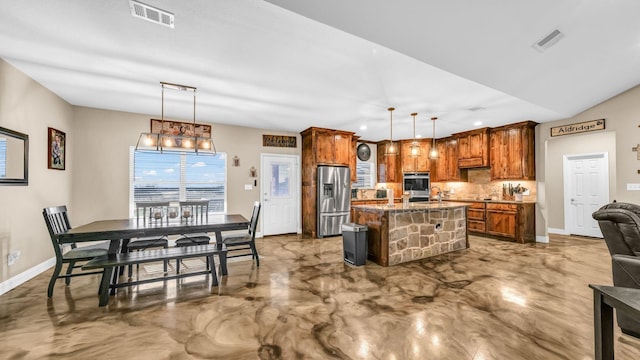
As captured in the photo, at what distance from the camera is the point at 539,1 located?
83.5 inches

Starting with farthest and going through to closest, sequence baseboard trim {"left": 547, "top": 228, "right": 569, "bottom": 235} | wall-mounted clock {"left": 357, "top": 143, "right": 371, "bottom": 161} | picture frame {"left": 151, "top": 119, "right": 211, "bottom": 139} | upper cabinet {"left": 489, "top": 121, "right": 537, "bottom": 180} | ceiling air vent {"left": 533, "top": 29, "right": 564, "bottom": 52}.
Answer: wall-mounted clock {"left": 357, "top": 143, "right": 371, "bottom": 161} < baseboard trim {"left": 547, "top": 228, "right": 569, "bottom": 235} < upper cabinet {"left": 489, "top": 121, "right": 537, "bottom": 180} < picture frame {"left": 151, "top": 119, "right": 211, "bottom": 139} < ceiling air vent {"left": 533, "top": 29, "right": 564, "bottom": 52}

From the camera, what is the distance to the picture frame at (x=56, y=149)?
3746mm

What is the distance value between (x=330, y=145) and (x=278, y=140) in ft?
4.13

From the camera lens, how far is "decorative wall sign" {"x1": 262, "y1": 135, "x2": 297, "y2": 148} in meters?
6.13

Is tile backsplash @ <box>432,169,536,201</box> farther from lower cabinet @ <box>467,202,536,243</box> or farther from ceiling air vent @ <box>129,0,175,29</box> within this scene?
ceiling air vent @ <box>129,0,175,29</box>

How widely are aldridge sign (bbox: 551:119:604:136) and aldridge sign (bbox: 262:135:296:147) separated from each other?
5569mm

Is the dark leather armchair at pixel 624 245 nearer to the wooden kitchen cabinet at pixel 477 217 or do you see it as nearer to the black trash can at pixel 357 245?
the black trash can at pixel 357 245

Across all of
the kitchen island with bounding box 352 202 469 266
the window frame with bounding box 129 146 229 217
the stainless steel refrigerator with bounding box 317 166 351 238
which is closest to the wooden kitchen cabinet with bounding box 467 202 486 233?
the kitchen island with bounding box 352 202 469 266

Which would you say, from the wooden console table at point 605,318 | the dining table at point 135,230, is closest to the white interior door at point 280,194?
the dining table at point 135,230

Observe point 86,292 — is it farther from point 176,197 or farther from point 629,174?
point 629,174

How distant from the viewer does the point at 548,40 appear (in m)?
2.71

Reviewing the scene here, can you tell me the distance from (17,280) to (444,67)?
5.54 meters

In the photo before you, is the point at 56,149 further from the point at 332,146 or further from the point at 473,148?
the point at 473,148

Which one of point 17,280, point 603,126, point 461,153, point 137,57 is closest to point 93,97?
point 137,57
